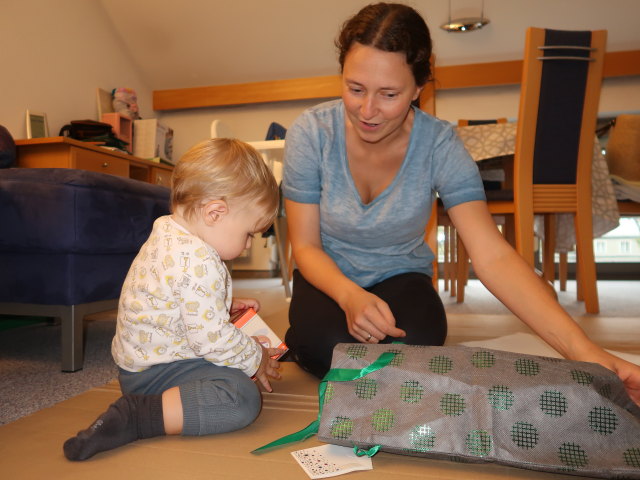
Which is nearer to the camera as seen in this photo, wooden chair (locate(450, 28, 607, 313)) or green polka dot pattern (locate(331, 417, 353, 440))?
green polka dot pattern (locate(331, 417, 353, 440))

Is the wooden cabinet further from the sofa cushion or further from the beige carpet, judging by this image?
the beige carpet

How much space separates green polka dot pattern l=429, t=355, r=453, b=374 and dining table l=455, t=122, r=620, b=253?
1739mm

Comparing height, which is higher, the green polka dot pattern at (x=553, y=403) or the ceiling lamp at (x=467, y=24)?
the ceiling lamp at (x=467, y=24)

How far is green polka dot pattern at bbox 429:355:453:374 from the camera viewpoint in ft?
2.48

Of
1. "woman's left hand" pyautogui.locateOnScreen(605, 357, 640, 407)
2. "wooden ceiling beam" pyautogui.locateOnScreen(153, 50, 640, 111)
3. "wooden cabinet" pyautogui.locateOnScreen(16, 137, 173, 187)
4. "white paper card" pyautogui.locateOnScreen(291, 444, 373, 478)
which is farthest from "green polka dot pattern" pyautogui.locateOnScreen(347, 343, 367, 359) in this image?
"wooden ceiling beam" pyautogui.locateOnScreen(153, 50, 640, 111)

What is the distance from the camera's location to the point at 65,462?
74 centimetres

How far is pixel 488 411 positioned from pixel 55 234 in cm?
115

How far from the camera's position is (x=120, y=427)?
2.56ft

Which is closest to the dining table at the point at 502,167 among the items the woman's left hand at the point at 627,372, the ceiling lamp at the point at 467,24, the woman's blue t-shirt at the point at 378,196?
the ceiling lamp at the point at 467,24

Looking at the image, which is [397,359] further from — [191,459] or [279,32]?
[279,32]

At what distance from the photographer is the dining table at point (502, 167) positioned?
239 centimetres

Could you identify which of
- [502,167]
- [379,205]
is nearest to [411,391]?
[379,205]

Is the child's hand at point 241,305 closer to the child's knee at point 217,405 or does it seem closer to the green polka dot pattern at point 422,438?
the child's knee at point 217,405

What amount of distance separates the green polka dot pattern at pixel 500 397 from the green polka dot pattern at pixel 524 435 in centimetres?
3
